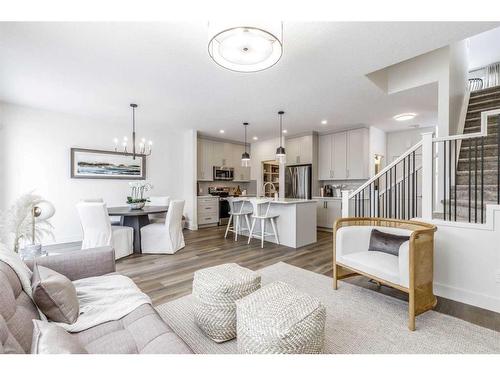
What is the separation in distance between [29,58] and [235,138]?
16.5ft

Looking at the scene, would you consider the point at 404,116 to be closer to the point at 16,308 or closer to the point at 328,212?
the point at 328,212

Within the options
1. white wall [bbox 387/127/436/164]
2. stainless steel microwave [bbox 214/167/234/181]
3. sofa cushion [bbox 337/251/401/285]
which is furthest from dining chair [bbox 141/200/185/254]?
white wall [bbox 387/127/436/164]

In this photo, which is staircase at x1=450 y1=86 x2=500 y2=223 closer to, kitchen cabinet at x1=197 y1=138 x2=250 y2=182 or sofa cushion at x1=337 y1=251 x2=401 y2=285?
sofa cushion at x1=337 y1=251 x2=401 y2=285

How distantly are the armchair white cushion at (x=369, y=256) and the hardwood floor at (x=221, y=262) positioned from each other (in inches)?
18.9

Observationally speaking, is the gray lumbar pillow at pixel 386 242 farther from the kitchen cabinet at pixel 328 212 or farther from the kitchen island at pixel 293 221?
the kitchen cabinet at pixel 328 212

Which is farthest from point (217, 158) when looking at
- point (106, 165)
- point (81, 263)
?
point (81, 263)

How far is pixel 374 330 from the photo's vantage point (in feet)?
5.96

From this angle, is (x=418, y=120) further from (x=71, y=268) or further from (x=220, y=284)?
(x=71, y=268)

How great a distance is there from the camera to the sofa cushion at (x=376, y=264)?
6.61ft

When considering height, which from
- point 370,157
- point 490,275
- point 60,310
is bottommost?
point 490,275

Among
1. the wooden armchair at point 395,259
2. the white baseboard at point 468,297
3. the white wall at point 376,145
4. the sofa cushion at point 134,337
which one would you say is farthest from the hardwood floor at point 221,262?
the white wall at point 376,145

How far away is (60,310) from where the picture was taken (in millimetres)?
1218

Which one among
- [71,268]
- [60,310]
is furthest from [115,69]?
[60,310]

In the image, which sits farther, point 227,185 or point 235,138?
point 227,185
